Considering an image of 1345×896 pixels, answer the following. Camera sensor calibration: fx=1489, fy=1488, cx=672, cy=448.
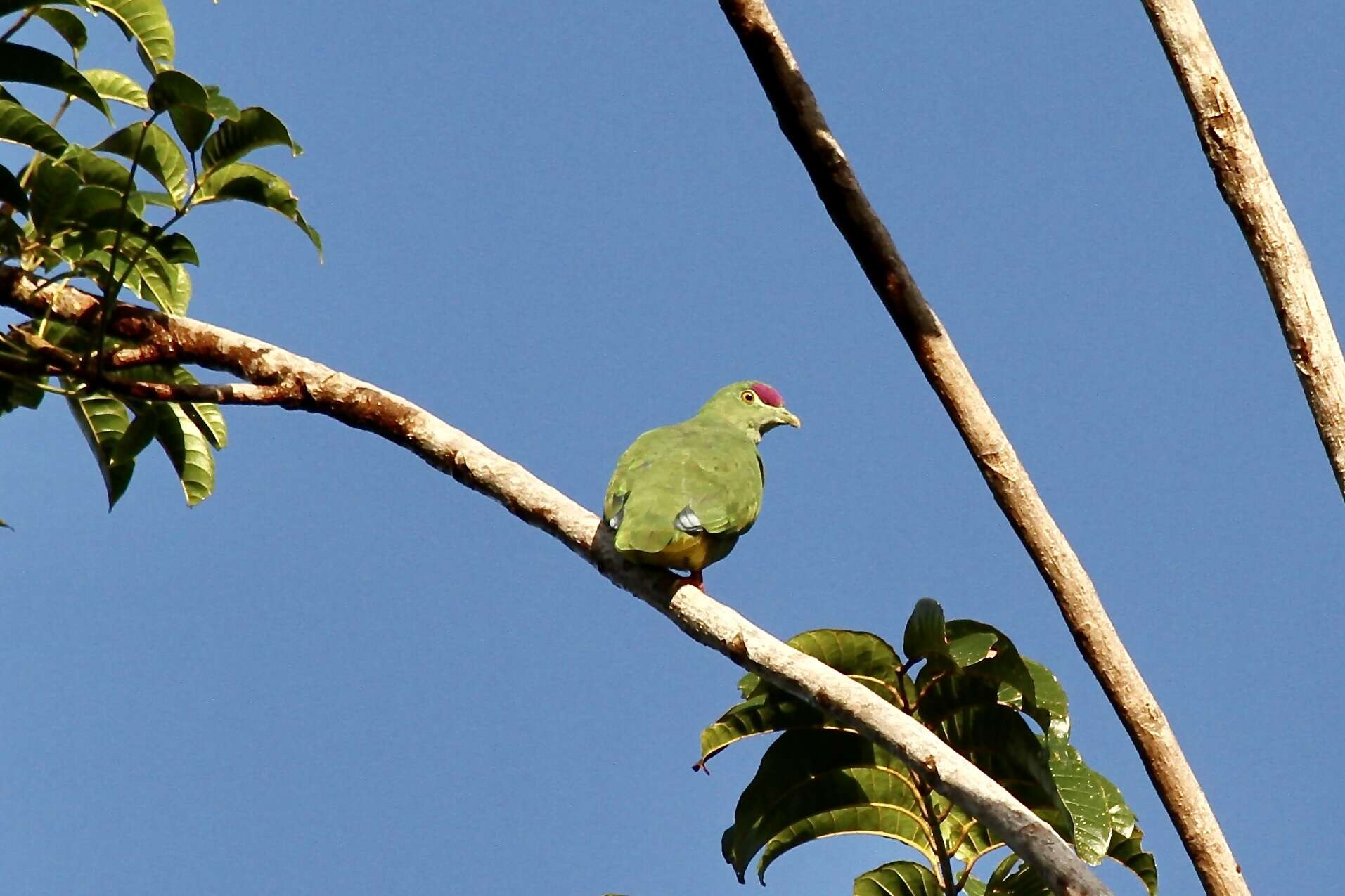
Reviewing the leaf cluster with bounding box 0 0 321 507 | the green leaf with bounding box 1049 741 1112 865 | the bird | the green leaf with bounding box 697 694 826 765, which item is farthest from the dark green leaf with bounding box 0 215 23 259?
the green leaf with bounding box 1049 741 1112 865

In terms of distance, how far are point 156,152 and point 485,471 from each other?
48.6 inches

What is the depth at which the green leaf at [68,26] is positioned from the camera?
13.6 ft

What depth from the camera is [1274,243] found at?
3.61 meters

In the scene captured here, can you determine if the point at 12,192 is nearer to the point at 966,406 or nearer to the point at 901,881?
the point at 966,406

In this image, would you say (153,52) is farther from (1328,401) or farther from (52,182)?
(1328,401)

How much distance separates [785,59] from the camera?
167 inches

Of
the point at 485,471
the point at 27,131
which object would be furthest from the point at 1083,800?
the point at 27,131

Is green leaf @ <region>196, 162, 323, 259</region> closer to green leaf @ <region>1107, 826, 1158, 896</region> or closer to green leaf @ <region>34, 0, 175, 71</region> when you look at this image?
green leaf @ <region>34, 0, 175, 71</region>

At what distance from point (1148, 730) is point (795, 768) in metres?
1.01

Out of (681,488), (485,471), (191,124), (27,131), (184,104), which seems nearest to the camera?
(184,104)

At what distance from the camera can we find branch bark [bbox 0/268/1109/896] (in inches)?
149

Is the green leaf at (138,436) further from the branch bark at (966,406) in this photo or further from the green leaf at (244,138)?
the branch bark at (966,406)

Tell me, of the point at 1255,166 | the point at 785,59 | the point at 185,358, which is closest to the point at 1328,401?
the point at 1255,166

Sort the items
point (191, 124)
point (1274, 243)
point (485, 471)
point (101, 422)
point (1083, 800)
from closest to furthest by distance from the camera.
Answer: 1. point (1274, 243)
2. point (191, 124)
3. point (485, 471)
4. point (1083, 800)
5. point (101, 422)
